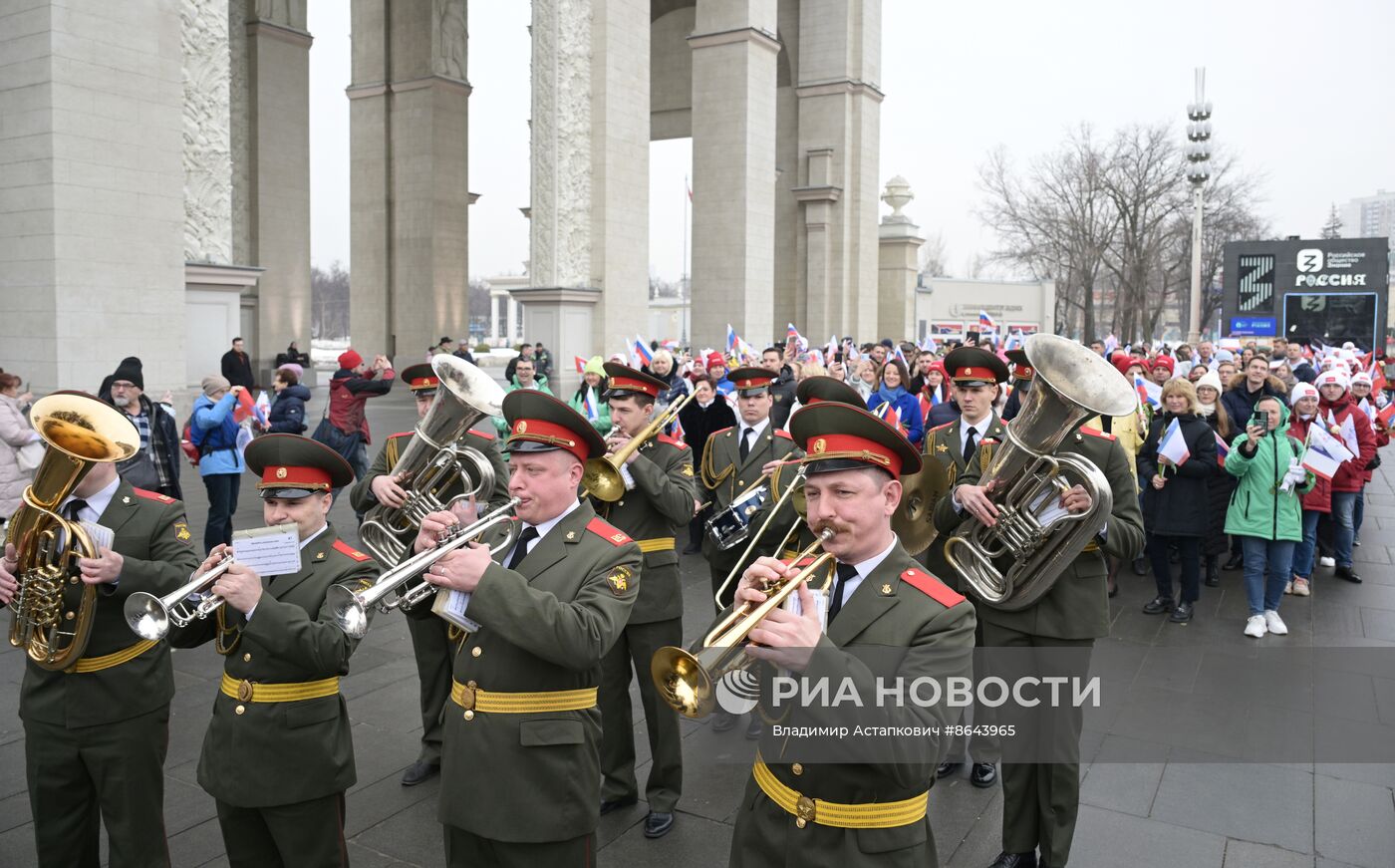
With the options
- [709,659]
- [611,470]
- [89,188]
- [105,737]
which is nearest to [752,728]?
[611,470]

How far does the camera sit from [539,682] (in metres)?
3.43

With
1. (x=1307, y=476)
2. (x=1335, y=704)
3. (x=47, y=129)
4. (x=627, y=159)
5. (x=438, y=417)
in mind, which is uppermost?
(x=627, y=159)

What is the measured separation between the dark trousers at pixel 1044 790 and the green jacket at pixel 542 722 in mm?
2183

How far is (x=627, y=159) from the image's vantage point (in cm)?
2136

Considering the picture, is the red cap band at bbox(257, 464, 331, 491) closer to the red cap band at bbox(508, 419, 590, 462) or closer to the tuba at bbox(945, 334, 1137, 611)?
the red cap band at bbox(508, 419, 590, 462)

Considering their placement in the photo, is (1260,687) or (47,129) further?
(47,129)

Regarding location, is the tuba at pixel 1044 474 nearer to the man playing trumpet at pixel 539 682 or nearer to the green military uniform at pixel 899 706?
the green military uniform at pixel 899 706

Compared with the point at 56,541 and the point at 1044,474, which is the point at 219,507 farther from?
the point at 1044,474

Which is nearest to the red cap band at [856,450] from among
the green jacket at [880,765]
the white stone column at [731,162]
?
the green jacket at [880,765]

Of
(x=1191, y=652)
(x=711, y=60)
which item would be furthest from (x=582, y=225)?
(x=1191, y=652)

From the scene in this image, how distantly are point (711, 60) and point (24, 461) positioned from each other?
65.4ft

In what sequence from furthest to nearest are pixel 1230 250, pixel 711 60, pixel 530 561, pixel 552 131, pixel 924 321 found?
pixel 924 321 < pixel 1230 250 < pixel 711 60 < pixel 552 131 < pixel 530 561

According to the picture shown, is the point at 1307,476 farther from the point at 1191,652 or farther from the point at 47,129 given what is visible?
the point at 47,129

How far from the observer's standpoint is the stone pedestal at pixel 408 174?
1136 inches
